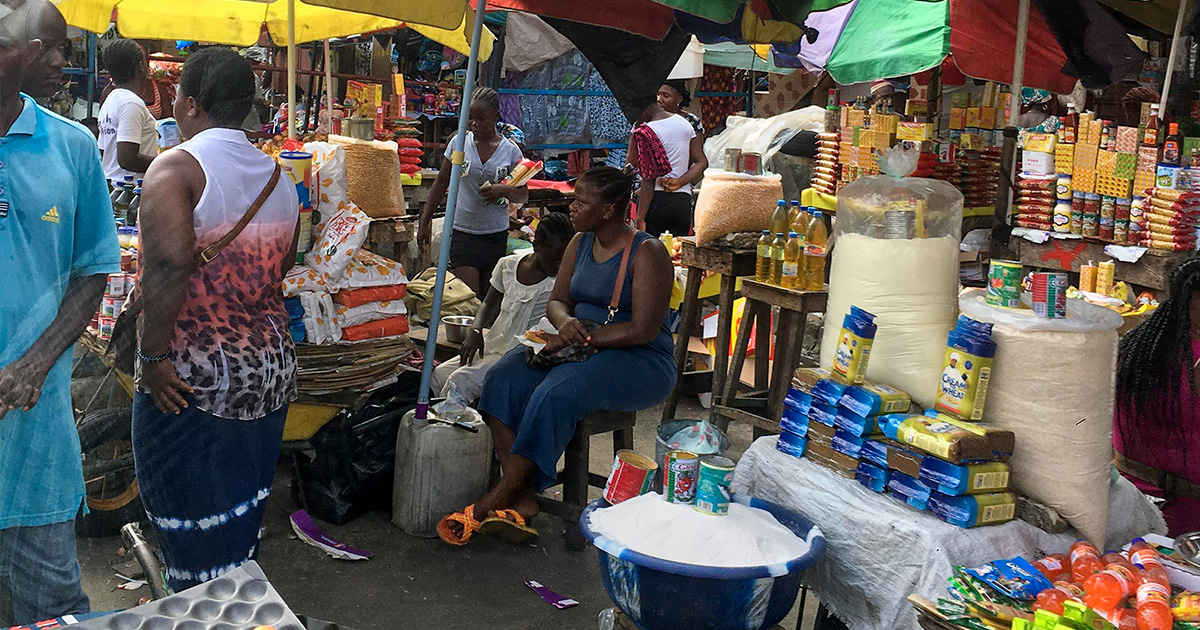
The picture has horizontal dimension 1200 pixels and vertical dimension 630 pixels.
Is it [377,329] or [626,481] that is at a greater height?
[377,329]

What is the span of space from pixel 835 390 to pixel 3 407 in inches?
81.3

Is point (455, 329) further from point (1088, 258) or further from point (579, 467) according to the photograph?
point (1088, 258)

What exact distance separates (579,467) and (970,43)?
4083 mm

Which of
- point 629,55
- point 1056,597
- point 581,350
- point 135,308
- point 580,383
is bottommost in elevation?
point 1056,597

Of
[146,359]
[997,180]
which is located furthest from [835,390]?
[997,180]

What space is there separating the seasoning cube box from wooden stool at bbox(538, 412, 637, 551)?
319 centimetres

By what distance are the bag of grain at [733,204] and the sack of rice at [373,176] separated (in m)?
1.70

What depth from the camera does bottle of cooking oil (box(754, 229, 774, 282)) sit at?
4926 millimetres

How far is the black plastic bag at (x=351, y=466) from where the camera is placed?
4418 millimetres

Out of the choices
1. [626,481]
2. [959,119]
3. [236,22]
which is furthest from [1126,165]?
[236,22]

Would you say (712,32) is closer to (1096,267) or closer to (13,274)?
(1096,267)

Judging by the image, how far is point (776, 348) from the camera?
5230 mm

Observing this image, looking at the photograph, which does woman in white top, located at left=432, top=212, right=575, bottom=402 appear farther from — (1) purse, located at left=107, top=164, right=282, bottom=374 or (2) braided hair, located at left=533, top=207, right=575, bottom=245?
(1) purse, located at left=107, top=164, right=282, bottom=374

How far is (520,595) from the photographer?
392 cm
